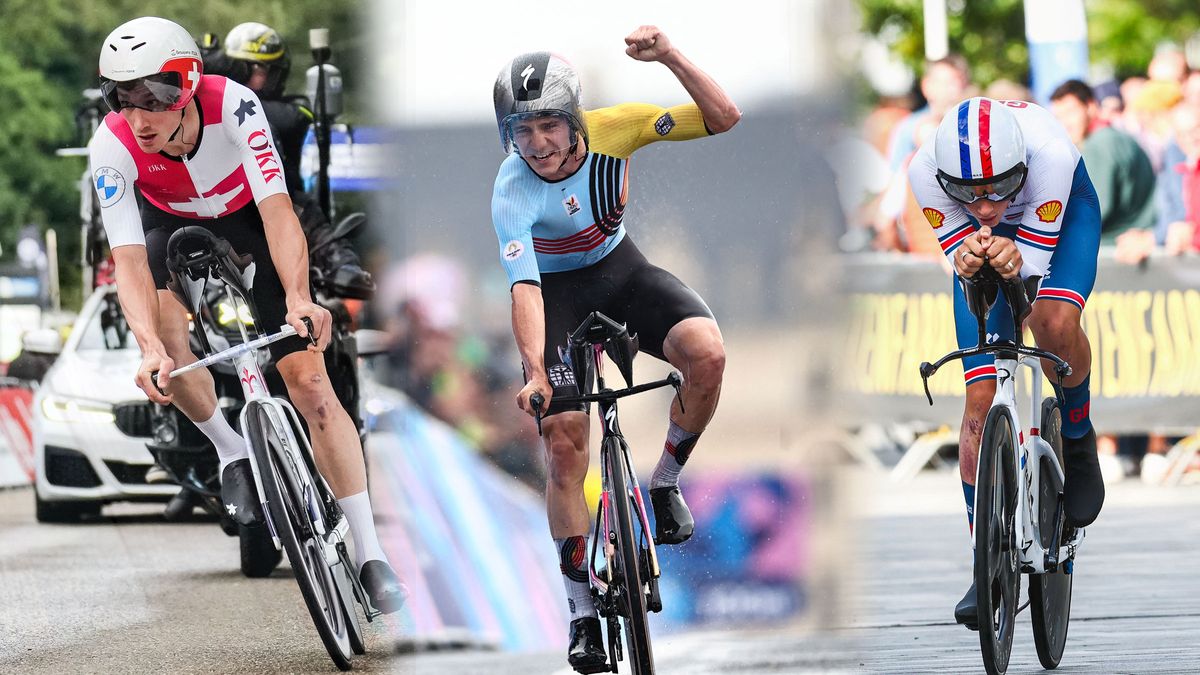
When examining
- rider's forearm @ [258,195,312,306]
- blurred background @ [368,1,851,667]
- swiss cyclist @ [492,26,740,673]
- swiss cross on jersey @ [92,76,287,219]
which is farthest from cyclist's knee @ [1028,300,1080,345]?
swiss cross on jersey @ [92,76,287,219]

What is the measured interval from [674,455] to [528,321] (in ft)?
2.03

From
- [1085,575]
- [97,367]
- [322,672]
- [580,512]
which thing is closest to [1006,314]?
[580,512]

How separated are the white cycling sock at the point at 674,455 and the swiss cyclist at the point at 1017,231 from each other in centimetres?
120

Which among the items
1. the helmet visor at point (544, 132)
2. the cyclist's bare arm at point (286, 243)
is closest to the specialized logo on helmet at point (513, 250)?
the helmet visor at point (544, 132)

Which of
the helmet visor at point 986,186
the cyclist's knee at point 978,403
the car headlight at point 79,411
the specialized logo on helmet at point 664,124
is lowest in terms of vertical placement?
the car headlight at point 79,411

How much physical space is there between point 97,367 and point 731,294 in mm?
7181

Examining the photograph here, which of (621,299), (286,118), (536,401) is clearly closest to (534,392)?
(536,401)

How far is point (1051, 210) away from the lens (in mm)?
6625

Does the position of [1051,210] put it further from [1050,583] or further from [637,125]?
[637,125]

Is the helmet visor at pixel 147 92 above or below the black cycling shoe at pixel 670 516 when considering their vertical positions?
above

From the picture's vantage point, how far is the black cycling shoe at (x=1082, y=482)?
6859 mm

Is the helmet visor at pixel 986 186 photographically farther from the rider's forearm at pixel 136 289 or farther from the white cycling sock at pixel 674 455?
the rider's forearm at pixel 136 289

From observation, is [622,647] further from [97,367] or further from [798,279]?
[97,367]

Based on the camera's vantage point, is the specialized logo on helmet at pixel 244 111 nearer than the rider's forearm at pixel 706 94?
No
